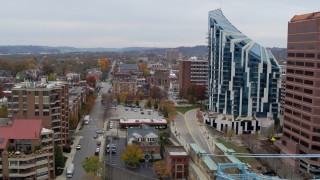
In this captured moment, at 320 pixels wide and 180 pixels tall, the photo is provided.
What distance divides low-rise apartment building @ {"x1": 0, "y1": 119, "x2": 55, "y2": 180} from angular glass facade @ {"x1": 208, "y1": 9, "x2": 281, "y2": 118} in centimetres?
1756

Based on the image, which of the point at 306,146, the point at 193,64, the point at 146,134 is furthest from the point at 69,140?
the point at 193,64

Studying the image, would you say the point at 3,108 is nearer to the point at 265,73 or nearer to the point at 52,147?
the point at 52,147

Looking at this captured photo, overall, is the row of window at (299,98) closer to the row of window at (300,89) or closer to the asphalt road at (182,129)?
the row of window at (300,89)

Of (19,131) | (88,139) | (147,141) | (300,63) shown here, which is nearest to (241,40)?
(300,63)

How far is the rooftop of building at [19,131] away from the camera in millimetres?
19781

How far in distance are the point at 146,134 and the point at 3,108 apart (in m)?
12.8


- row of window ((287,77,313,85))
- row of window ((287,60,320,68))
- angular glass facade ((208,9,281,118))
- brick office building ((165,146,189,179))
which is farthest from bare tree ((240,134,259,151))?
brick office building ((165,146,189,179))

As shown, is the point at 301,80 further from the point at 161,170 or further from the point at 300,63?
the point at 161,170

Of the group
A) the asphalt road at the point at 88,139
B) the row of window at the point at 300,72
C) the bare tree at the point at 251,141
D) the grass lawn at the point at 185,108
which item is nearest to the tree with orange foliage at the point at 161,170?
the asphalt road at the point at 88,139

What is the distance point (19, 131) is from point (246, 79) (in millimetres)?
19538

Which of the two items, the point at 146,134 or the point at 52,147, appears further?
the point at 146,134

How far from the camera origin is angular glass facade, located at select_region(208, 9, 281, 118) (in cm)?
3378

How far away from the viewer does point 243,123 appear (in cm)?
3325

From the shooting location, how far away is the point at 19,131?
66.0 ft
